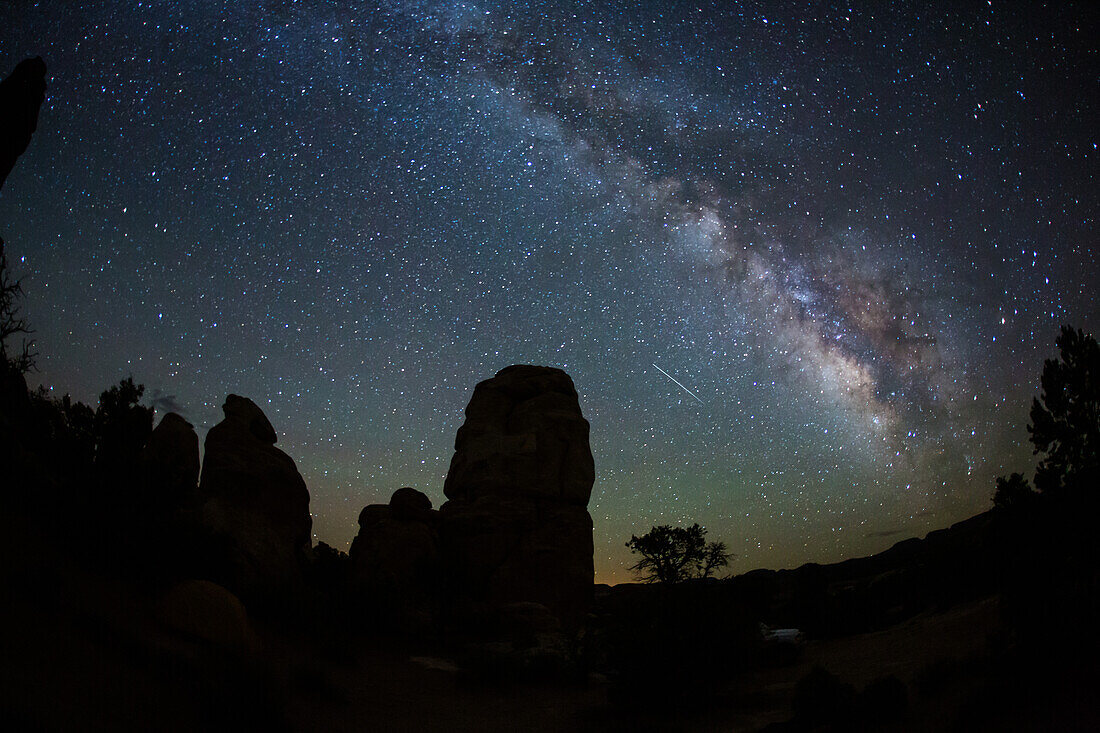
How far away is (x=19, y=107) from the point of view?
42.4 ft

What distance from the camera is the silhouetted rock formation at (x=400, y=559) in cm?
1870

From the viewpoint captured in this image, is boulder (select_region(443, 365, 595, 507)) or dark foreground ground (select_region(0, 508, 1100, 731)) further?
boulder (select_region(443, 365, 595, 507))

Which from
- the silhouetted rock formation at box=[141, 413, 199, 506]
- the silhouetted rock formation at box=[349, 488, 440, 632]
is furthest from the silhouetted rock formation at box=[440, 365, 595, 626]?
the silhouetted rock formation at box=[141, 413, 199, 506]

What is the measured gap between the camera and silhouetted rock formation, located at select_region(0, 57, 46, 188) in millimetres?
12461

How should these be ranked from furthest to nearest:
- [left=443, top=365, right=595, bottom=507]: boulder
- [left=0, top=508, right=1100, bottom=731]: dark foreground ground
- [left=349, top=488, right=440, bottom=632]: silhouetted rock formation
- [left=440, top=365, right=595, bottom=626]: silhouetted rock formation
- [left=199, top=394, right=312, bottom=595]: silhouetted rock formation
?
[left=443, top=365, right=595, bottom=507]: boulder
[left=440, top=365, right=595, bottom=626]: silhouetted rock formation
[left=349, top=488, right=440, bottom=632]: silhouetted rock formation
[left=199, top=394, right=312, bottom=595]: silhouetted rock formation
[left=0, top=508, right=1100, bottom=731]: dark foreground ground

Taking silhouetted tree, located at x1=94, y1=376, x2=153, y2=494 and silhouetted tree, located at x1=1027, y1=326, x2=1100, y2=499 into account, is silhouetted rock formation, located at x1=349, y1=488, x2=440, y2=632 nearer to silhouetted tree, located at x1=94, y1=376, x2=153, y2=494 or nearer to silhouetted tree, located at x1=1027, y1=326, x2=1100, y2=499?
silhouetted tree, located at x1=94, y1=376, x2=153, y2=494

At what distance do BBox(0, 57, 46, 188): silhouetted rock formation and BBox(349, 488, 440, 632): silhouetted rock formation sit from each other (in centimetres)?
1470

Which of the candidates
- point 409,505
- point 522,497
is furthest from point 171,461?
point 522,497

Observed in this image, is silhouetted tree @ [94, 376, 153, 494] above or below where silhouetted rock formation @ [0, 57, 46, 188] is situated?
below

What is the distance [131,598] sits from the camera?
948cm

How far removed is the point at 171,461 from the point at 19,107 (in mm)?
8876

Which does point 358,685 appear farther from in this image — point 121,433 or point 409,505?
point 409,505

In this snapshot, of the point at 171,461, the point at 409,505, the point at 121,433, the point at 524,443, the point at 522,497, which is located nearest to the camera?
the point at 171,461

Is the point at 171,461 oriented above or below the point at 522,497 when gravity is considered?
above
